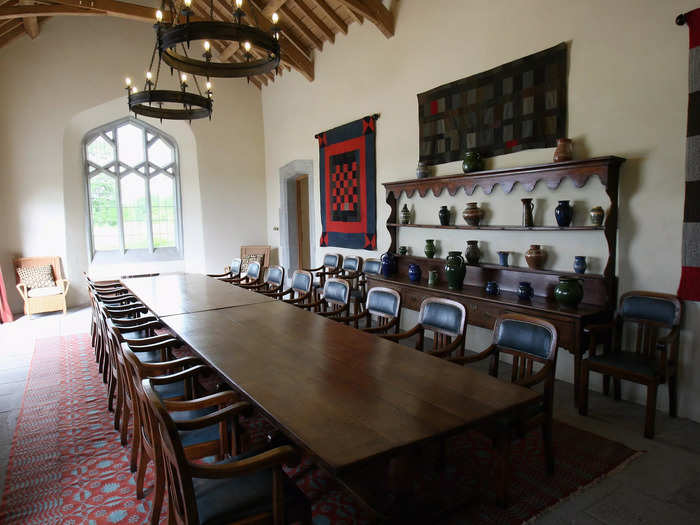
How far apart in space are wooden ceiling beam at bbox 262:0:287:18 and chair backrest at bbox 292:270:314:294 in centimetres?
370

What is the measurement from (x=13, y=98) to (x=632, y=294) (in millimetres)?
8485

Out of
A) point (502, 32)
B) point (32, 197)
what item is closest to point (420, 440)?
point (502, 32)

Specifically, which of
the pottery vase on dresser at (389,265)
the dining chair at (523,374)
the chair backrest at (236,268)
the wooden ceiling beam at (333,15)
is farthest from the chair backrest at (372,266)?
the wooden ceiling beam at (333,15)

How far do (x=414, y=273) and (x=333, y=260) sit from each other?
2.00 m

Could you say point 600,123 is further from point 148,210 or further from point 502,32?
point 148,210

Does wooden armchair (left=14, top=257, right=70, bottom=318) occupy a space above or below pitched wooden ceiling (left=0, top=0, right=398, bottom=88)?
below

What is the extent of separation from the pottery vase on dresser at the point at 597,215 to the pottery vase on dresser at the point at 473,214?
3.51 feet

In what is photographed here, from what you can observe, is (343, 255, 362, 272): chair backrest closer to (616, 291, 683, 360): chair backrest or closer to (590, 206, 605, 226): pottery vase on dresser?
(590, 206, 605, 226): pottery vase on dresser

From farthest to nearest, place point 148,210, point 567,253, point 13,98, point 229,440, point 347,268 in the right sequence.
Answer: point 148,210 → point 13,98 → point 347,268 → point 567,253 → point 229,440

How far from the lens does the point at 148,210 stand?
27.5 feet

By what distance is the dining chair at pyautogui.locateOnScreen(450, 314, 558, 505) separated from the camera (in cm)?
194

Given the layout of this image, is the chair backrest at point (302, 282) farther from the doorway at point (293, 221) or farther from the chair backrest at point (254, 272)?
the doorway at point (293, 221)

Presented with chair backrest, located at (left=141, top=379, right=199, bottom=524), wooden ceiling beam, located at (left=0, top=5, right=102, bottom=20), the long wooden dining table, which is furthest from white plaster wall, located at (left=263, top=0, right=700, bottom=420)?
wooden ceiling beam, located at (left=0, top=5, right=102, bottom=20)

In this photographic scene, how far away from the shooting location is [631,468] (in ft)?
7.58
